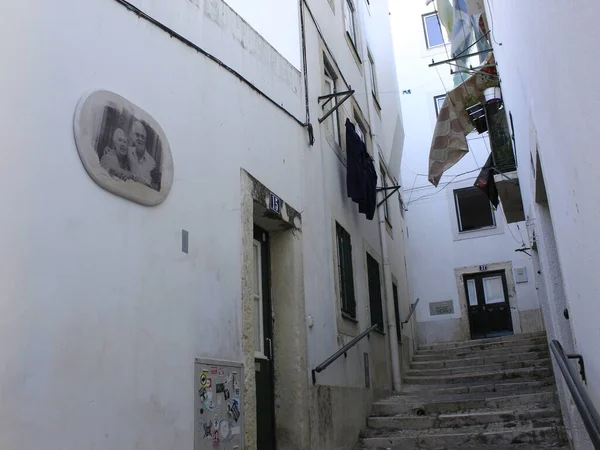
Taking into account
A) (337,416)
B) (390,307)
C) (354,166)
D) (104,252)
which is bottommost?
(337,416)

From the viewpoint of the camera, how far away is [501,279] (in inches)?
567

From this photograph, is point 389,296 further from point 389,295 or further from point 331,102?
point 331,102

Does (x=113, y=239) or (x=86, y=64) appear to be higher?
(x=86, y=64)

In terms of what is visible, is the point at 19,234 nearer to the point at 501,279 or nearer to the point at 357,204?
the point at 357,204

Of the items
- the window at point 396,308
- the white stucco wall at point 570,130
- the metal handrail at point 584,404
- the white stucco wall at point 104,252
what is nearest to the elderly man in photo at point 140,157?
the white stucco wall at point 104,252

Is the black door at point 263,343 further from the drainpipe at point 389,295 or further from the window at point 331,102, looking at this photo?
the drainpipe at point 389,295

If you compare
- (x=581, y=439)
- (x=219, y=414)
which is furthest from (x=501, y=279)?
(x=219, y=414)

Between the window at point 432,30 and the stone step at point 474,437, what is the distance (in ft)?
41.7

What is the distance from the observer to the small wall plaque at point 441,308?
14586mm

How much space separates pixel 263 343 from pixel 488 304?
1035 centimetres

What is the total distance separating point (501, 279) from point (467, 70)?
7.78 metres

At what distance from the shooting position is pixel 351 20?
10.9 m

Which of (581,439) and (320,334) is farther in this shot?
(320,334)

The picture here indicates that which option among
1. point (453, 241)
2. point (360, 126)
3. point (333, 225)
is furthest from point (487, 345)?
point (333, 225)
